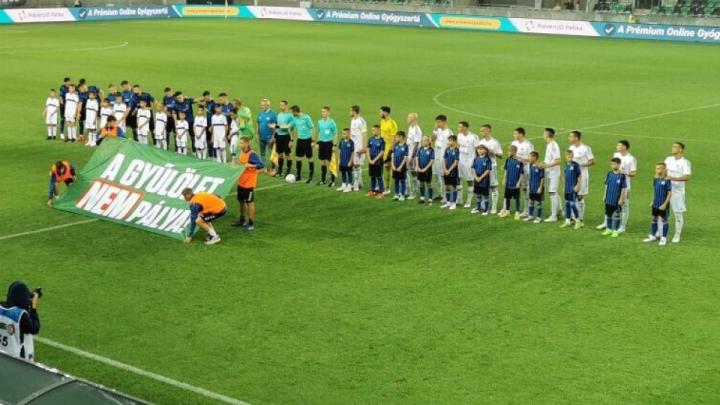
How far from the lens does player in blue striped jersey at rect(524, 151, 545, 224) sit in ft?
65.4

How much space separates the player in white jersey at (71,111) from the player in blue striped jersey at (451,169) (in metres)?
12.8

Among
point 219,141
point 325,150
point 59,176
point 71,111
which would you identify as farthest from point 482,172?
point 71,111

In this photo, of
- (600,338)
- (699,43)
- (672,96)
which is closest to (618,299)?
(600,338)

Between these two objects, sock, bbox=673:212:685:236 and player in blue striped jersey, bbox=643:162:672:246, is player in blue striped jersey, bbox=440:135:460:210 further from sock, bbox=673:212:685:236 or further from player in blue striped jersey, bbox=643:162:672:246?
sock, bbox=673:212:685:236

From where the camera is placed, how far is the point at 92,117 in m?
28.3

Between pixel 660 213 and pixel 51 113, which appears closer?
pixel 660 213

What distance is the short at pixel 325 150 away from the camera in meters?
23.6

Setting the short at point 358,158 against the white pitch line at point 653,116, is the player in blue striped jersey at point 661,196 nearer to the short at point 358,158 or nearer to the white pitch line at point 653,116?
the short at point 358,158

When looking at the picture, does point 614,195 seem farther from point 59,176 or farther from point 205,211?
point 59,176

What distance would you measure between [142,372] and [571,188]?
10.2 metres

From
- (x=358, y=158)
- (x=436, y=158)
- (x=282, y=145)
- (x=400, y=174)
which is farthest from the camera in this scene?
(x=282, y=145)

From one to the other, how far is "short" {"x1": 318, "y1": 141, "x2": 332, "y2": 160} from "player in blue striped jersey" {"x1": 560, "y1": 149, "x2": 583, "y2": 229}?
6288 mm

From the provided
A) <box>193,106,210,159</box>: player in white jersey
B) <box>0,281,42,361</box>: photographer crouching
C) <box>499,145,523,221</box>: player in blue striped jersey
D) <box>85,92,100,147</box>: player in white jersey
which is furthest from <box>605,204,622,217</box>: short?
<box>85,92,100,147</box>: player in white jersey

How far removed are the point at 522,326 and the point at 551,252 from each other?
4020 mm
